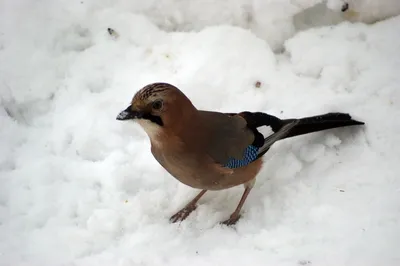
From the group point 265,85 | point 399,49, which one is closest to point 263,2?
point 265,85

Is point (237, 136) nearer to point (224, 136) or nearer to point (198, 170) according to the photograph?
point (224, 136)

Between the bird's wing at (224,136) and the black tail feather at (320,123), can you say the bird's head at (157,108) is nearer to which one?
the bird's wing at (224,136)

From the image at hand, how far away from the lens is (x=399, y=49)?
3.57 metres

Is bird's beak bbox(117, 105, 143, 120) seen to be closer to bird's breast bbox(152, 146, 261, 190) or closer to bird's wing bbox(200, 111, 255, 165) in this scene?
bird's breast bbox(152, 146, 261, 190)

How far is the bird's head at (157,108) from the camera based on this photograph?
2.54 meters

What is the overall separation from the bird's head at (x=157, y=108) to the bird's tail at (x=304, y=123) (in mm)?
569

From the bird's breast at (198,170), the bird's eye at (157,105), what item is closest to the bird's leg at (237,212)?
the bird's breast at (198,170)

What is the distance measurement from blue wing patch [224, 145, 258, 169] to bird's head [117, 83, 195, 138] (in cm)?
36

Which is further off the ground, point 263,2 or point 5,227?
point 263,2

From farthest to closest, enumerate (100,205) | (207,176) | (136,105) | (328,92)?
(328,92) < (100,205) < (207,176) < (136,105)

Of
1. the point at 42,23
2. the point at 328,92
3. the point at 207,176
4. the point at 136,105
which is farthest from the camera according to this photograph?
the point at 42,23

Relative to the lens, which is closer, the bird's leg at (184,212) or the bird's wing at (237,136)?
the bird's wing at (237,136)

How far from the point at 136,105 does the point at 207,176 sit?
1.73 feet

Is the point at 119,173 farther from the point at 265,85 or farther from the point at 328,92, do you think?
the point at 328,92
